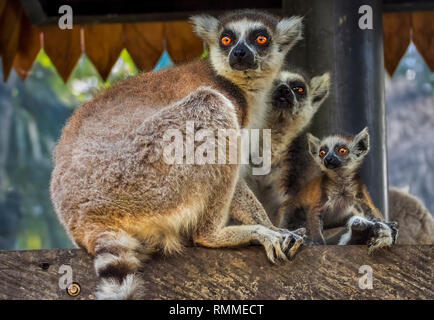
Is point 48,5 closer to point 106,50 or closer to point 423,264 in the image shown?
point 106,50

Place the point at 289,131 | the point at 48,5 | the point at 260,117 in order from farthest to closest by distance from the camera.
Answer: the point at 48,5 < the point at 289,131 < the point at 260,117

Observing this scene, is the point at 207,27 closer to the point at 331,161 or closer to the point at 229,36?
the point at 229,36

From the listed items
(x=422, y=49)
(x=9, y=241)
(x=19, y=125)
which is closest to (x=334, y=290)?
(x=422, y=49)

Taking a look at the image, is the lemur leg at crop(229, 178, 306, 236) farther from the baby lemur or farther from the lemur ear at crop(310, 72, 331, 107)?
the lemur ear at crop(310, 72, 331, 107)

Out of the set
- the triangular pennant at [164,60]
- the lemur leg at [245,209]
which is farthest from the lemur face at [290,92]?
the triangular pennant at [164,60]

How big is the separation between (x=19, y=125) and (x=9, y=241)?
411 cm

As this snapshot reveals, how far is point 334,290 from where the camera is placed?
12.3 ft

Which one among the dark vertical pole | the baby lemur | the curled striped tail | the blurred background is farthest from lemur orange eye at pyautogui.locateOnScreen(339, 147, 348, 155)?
the blurred background

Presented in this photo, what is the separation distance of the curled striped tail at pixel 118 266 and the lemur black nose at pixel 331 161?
164 centimetres

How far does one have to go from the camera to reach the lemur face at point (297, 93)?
532 cm

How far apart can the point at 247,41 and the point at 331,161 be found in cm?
105

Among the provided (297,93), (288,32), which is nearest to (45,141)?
(297,93)

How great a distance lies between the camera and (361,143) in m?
5.01

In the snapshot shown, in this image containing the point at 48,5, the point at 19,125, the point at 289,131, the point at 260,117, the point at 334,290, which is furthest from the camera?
the point at 19,125
